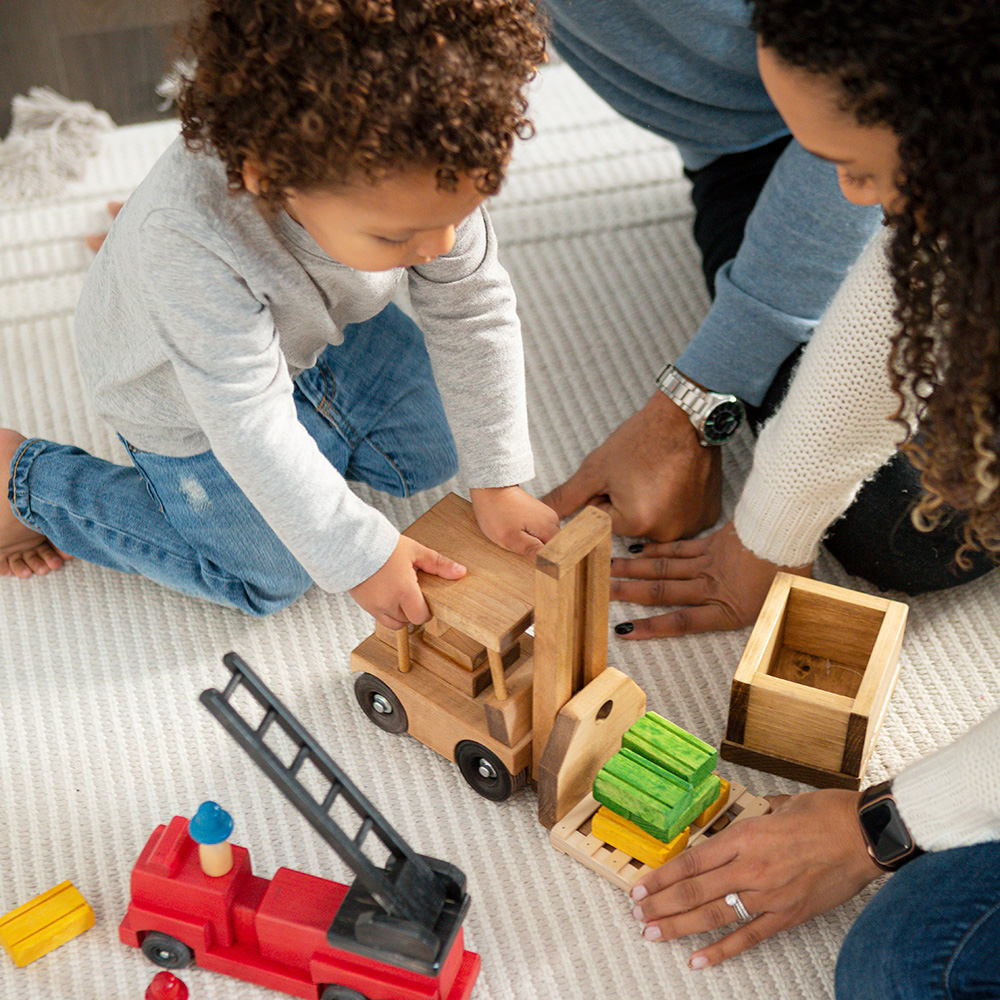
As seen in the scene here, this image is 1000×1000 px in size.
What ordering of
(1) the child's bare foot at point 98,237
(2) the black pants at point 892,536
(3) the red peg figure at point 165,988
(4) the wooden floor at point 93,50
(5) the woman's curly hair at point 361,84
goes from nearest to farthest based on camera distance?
(5) the woman's curly hair at point 361,84, (3) the red peg figure at point 165,988, (2) the black pants at point 892,536, (1) the child's bare foot at point 98,237, (4) the wooden floor at point 93,50

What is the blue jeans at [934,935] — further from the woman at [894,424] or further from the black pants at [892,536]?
the black pants at [892,536]

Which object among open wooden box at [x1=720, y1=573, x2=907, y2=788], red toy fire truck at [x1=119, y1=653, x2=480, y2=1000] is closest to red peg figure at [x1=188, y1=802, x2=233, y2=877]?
red toy fire truck at [x1=119, y1=653, x2=480, y2=1000]

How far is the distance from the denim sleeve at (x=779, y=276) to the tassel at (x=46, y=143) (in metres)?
0.89

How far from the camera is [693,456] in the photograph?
1088 millimetres

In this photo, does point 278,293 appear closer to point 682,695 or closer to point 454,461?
point 454,461

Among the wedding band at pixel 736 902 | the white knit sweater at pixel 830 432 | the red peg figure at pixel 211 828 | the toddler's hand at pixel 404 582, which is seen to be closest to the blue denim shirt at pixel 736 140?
the white knit sweater at pixel 830 432

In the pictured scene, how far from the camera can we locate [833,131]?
2.01 feet

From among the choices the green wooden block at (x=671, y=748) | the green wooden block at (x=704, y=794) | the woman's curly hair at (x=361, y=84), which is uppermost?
the woman's curly hair at (x=361, y=84)

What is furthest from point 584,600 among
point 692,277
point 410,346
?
point 692,277

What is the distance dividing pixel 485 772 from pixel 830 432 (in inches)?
15.1

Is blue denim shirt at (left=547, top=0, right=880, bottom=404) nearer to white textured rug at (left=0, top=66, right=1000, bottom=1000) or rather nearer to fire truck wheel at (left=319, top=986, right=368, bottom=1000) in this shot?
white textured rug at (left=0, top=66, right=1000, bottom=1000)

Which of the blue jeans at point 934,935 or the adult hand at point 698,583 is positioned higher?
the blue jeans at point 934,935

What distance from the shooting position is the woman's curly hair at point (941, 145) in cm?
53

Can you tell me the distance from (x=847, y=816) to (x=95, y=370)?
687 millimetres
